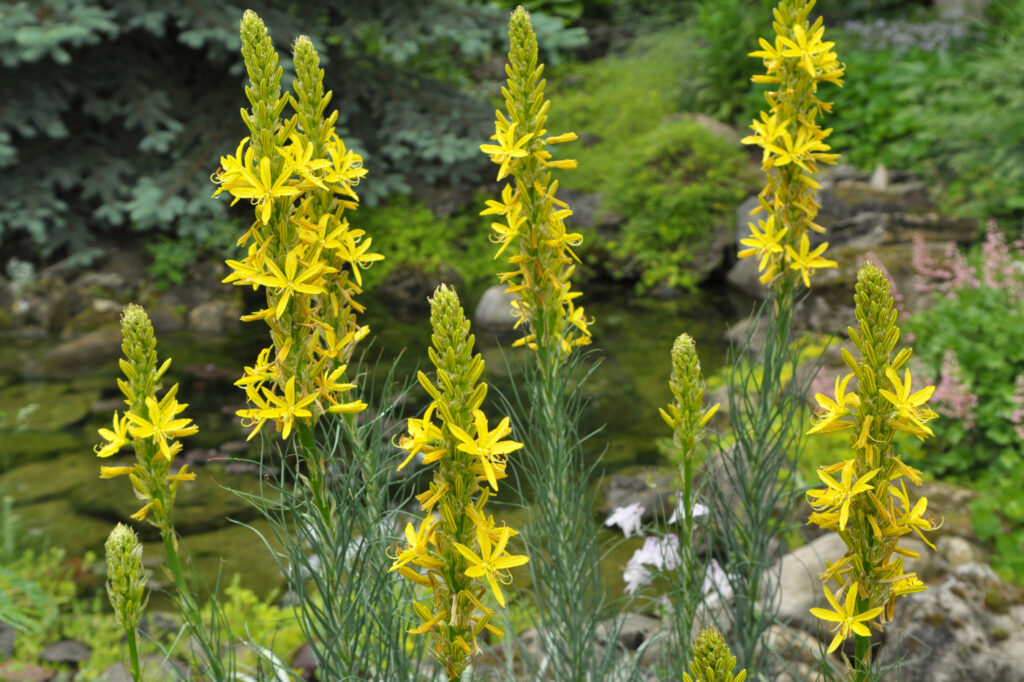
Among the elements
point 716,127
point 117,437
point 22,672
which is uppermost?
point 117,437

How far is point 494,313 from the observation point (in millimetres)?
8938

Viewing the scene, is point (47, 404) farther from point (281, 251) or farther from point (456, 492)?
point (456, 492)

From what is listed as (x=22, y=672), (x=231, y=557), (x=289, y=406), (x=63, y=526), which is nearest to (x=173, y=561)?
(x=289, y=406)

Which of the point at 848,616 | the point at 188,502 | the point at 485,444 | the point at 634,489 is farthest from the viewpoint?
the point at 188,502

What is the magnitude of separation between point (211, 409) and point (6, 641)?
3.45m

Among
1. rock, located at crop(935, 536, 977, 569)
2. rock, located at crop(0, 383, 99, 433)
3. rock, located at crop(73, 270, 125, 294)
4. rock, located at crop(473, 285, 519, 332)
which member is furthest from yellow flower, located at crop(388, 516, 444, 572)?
rock, located at crop(73, 270, 125, 294)

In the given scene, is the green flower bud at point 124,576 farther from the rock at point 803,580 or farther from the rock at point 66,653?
the rock at point 66,653

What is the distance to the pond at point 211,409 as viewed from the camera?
18.2 feet

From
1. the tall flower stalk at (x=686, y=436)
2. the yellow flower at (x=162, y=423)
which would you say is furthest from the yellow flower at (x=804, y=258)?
the yellow flower at (x=162, y=423)

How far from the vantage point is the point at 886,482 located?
127 centimetres

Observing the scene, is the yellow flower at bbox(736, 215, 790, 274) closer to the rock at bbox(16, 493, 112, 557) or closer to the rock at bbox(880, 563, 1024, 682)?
the rock at bbox(880, 563, 1024, 682)

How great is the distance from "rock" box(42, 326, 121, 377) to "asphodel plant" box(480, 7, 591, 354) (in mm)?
7464

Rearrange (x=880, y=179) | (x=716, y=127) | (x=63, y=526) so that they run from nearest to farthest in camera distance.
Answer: (x=63, y=526) < (x=880, y=179) < (x=716, y=127)

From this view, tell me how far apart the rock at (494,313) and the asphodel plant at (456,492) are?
7323 millimetres
